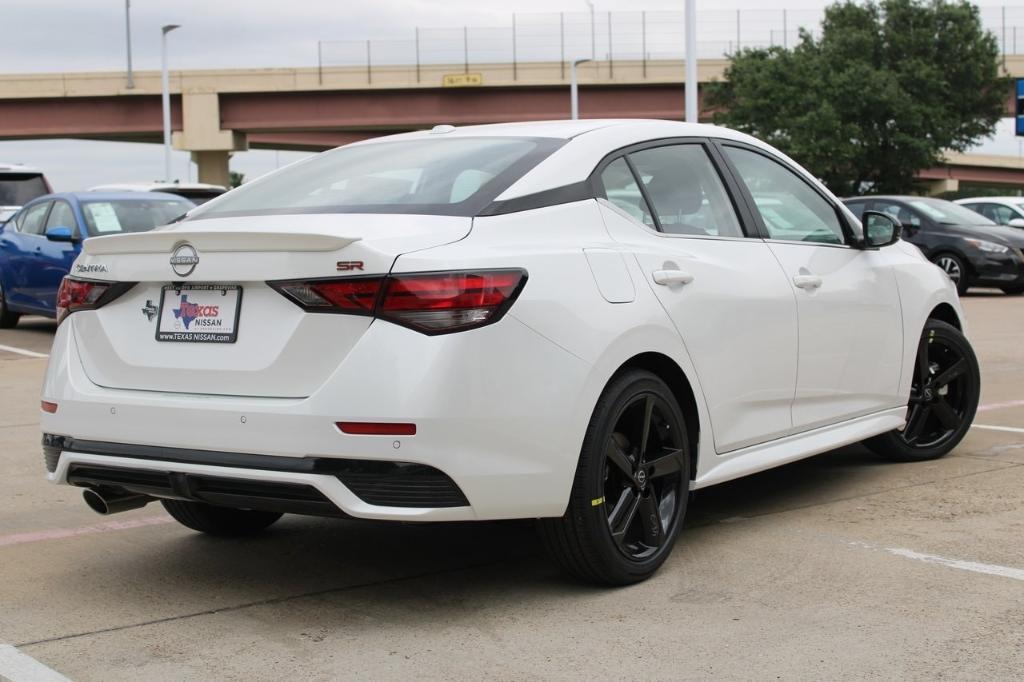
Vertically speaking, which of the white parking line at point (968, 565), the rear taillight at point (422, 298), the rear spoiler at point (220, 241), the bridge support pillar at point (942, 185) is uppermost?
the bridge support pillar at point (942, 185)

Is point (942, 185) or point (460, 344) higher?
point (942, 185)

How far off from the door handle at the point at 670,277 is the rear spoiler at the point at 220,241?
114 cm

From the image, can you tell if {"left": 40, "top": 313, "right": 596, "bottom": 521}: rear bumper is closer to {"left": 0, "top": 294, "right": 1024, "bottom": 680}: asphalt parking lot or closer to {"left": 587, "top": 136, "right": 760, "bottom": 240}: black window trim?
{"left": 0, "top": 294, "right": 1024, "bottom": 680}: asphalt parking lot

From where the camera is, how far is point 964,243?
66.4 feet

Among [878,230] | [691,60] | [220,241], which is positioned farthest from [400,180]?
[691,60]

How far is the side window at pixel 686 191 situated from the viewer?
5.03m

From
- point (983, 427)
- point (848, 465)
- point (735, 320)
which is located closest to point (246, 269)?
point (735, 320)

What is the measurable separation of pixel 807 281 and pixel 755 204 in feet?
1.22

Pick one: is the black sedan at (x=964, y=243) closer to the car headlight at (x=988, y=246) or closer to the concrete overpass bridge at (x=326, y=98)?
the car headlight at (x=988, y=246)

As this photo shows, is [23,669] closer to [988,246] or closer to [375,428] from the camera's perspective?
[375,428]

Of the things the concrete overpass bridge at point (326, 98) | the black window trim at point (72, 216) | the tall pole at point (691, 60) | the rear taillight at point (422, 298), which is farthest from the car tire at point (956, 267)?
the concrete overpass bridge at point (326, 98)

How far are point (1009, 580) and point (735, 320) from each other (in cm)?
128

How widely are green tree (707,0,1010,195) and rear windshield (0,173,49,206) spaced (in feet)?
103

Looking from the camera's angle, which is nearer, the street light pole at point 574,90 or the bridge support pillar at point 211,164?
the street light pole at point 574,90
